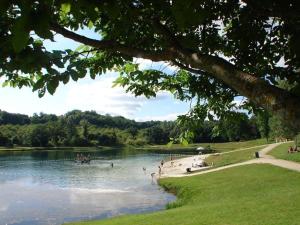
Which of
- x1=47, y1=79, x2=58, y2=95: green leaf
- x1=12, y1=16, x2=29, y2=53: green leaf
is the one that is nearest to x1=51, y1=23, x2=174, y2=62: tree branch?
x1=47, y1=79, x2=58, y2=95: green leaf

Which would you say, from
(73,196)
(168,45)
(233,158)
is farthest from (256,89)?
(233,158)

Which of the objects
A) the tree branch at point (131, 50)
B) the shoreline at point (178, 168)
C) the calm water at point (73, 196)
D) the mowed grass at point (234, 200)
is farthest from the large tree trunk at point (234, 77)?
the shoreline at point (178, 168)

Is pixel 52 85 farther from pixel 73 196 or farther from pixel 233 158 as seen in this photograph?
pixel 233 158

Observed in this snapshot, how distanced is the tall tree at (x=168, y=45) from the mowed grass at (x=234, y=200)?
29.3 ft

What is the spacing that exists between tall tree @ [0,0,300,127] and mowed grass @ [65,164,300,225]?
8920mm

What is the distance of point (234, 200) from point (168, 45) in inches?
743

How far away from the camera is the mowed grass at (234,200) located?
54.0 feet

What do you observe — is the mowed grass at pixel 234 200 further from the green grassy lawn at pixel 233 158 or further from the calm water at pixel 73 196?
the green grassy lawn at pixel 233 158

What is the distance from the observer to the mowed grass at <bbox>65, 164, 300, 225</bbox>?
16.5 meters

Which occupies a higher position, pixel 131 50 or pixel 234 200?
pixel 131 50

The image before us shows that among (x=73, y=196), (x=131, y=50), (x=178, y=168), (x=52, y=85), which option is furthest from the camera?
(x=178, y=168)

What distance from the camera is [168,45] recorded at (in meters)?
4.81

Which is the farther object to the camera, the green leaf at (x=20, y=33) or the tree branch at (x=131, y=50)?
the tree branch at (x=131, y=50)

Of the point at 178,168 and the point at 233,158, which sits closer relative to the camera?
the point at 233,158
